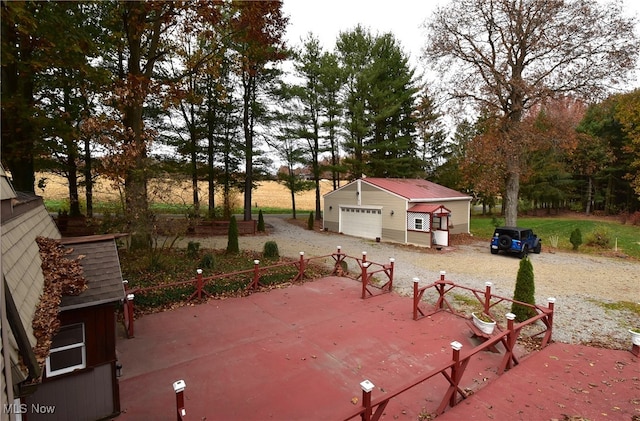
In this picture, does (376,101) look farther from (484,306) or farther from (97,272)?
(97,272)

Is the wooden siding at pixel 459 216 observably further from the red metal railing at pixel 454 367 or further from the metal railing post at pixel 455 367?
the metal railing post at pixel 455 367

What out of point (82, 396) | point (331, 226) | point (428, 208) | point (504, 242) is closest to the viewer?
point (82, 396)

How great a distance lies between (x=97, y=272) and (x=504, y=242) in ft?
55.4

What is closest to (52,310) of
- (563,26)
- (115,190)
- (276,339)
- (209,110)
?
(276,339)

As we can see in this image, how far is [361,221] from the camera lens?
22.1 metres

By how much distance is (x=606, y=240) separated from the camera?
1795 cm

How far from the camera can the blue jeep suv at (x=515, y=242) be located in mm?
15547

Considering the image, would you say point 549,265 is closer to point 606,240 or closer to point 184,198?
point 606,240

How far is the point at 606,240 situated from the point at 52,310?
24.3m

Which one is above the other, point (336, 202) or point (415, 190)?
point (415, 190)

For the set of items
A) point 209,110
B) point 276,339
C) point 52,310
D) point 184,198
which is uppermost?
point 209,110

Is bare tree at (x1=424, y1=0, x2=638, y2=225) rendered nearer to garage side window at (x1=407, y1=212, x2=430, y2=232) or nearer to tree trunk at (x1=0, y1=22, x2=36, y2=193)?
garage side window at (x1=407, y1=212, x2=430, y2=232)

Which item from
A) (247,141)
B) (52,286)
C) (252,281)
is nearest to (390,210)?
(252,281)

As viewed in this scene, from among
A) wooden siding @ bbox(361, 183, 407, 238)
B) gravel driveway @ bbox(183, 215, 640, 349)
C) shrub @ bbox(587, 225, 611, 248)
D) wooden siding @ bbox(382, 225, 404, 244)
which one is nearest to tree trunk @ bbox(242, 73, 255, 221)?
gravel driveway @ bbox(183, 215, 640, 349)
